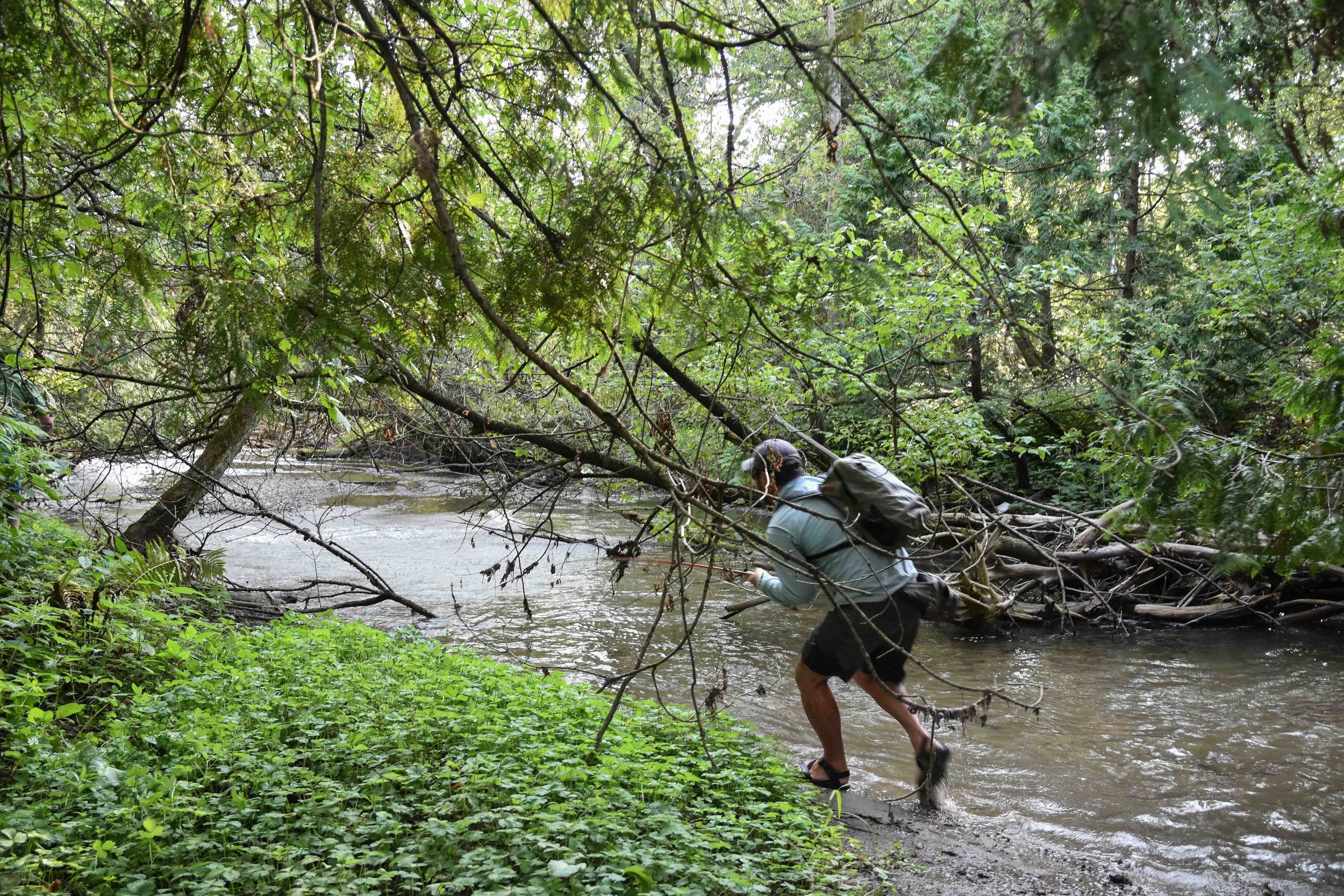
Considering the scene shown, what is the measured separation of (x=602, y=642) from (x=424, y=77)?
274 inches

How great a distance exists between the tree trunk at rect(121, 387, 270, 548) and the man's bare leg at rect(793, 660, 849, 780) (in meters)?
6.22

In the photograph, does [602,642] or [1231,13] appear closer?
[1231,13]

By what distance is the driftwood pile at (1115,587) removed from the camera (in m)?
9.43

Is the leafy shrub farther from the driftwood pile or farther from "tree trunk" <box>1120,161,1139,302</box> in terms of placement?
"tree trunk" <box>1120,161,1139,302</box>

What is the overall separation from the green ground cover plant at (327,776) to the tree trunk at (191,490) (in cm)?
259

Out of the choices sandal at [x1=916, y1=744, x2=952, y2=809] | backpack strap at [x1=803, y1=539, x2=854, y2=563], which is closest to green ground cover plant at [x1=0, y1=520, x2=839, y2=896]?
sandal at [x1=916, y1=744, x2=952, y2=809]

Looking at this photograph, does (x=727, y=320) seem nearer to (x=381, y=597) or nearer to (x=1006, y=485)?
(x=381, y=597)

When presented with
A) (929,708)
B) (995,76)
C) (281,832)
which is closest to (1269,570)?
(929,708)

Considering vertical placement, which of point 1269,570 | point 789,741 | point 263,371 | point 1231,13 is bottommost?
point 789,741

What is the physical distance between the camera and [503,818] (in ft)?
11.6

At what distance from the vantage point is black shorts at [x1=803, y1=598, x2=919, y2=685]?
4.87 meters

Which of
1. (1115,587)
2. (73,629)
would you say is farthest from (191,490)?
(1115,587)

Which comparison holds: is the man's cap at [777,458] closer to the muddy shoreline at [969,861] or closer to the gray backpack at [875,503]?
the gray backpack at [875,503]

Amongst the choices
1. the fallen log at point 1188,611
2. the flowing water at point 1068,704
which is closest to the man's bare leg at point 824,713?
→ the flowing water at point 1068,704
